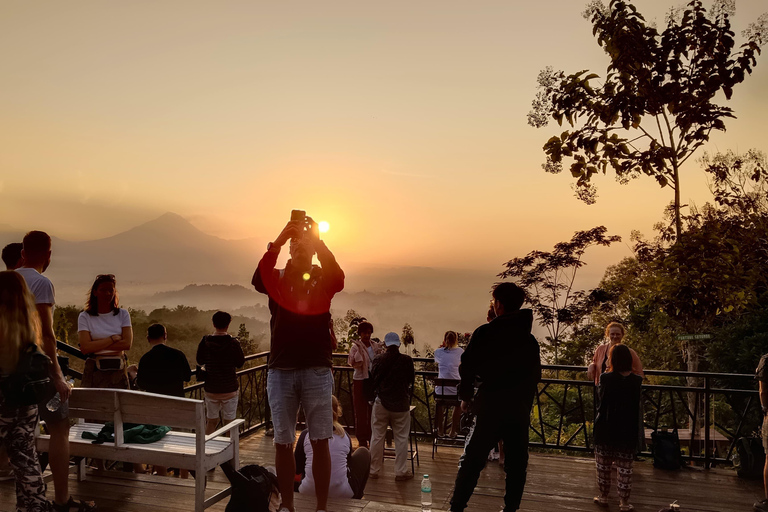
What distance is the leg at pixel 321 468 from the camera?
12.2 ft

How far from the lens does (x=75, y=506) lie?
3.92 m

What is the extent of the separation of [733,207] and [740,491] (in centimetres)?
745

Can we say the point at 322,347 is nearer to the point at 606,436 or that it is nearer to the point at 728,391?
the point at 606,436

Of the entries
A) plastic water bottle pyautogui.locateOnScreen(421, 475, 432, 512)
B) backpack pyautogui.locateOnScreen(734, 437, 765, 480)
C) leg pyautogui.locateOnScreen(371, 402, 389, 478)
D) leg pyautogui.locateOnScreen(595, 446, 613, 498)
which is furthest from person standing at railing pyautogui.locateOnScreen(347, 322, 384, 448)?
backpack pyautogui.locateOnScreen(734, 437, 765, 480)

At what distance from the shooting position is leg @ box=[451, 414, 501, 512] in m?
4.04

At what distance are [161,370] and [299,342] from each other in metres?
2.66

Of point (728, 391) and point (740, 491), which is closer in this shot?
point (740, 491)

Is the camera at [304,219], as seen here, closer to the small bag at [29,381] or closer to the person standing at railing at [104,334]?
the small bag at [29,381]

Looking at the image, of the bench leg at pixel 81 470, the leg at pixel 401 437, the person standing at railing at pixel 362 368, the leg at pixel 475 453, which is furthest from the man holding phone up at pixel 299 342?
the person standing at railing at pixel 362 368

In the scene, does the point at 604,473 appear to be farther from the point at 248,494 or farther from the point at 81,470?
the point at 81,470

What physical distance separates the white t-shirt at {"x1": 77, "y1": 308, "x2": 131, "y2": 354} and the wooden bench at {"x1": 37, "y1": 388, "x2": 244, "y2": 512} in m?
0.84

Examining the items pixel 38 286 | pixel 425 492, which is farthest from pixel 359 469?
pixel 38 286

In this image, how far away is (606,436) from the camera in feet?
17.7

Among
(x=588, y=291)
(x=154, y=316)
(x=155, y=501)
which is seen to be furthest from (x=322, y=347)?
(x=154, y=316)
